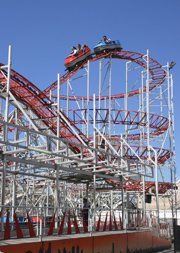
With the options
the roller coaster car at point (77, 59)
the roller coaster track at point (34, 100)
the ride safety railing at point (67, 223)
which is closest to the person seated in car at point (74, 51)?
the roller coaster car at point (77, 59)

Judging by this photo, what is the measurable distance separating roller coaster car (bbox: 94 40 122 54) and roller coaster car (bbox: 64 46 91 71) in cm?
94

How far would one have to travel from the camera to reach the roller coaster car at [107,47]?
3881 cm

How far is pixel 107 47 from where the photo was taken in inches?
1528

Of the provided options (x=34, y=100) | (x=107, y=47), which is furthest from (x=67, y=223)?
(x=107, y=47)

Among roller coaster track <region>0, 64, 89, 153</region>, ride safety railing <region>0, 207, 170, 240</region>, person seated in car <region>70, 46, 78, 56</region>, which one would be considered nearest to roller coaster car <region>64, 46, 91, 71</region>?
person seated in car <region>70, 46, 78, 56</region>

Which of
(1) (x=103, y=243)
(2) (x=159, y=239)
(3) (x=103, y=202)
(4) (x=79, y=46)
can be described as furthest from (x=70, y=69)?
(1) (x=103, y=243)

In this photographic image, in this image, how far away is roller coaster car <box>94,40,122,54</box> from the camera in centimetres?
3881

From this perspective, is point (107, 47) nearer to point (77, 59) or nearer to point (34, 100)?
point (77, 59)

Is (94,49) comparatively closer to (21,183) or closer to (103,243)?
(21,183)

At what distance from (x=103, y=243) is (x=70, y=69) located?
89.0ft

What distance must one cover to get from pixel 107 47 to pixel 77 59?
320 cm

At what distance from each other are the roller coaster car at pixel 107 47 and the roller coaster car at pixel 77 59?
94 cm

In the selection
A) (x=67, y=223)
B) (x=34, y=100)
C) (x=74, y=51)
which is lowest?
(x=67, y=223)

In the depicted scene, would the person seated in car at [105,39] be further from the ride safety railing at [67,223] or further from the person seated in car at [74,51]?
the ride safety railing at [67,223]
